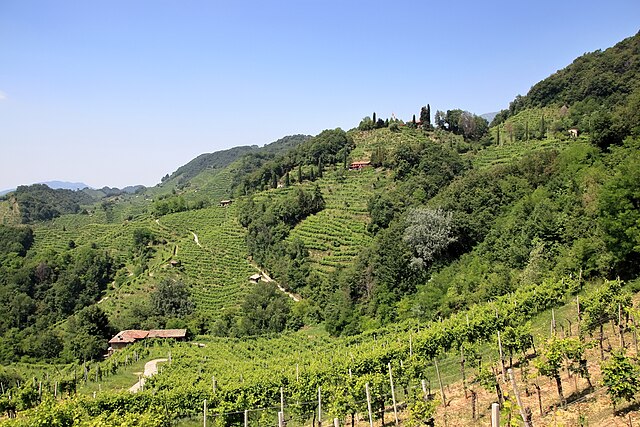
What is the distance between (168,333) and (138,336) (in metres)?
3.13

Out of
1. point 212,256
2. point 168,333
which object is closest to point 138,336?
point 168,333

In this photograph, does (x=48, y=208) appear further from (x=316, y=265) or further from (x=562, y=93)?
(x=562, y=93)

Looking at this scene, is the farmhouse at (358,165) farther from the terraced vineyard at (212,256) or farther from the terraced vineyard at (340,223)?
the terraced vineyard at (212,256)

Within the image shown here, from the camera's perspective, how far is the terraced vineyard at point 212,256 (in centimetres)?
5888

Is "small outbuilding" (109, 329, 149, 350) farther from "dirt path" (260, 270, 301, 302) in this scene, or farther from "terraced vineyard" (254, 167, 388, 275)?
"terraced vineyard" (254, 167, 388, 275)

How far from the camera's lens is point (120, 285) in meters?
68.1

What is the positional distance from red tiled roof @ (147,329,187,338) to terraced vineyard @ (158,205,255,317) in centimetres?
675

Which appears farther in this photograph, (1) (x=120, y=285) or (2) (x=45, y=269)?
(2) (x=45, y=269)

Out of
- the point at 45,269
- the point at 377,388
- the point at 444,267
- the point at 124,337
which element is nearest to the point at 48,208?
the point at 45,269

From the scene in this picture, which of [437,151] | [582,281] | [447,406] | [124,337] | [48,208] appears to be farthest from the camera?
[48,208]

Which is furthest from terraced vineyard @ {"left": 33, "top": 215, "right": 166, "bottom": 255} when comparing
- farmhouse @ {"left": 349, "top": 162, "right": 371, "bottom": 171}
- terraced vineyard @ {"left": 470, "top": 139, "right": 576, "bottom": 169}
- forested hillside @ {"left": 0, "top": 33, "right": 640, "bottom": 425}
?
terraced vineyard @ {"left": 470, "top": 139, "right": 576, "bottom": 169}

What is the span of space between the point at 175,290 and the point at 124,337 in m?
10.3

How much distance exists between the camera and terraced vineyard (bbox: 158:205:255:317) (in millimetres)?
58875

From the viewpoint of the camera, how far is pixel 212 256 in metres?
68.2
